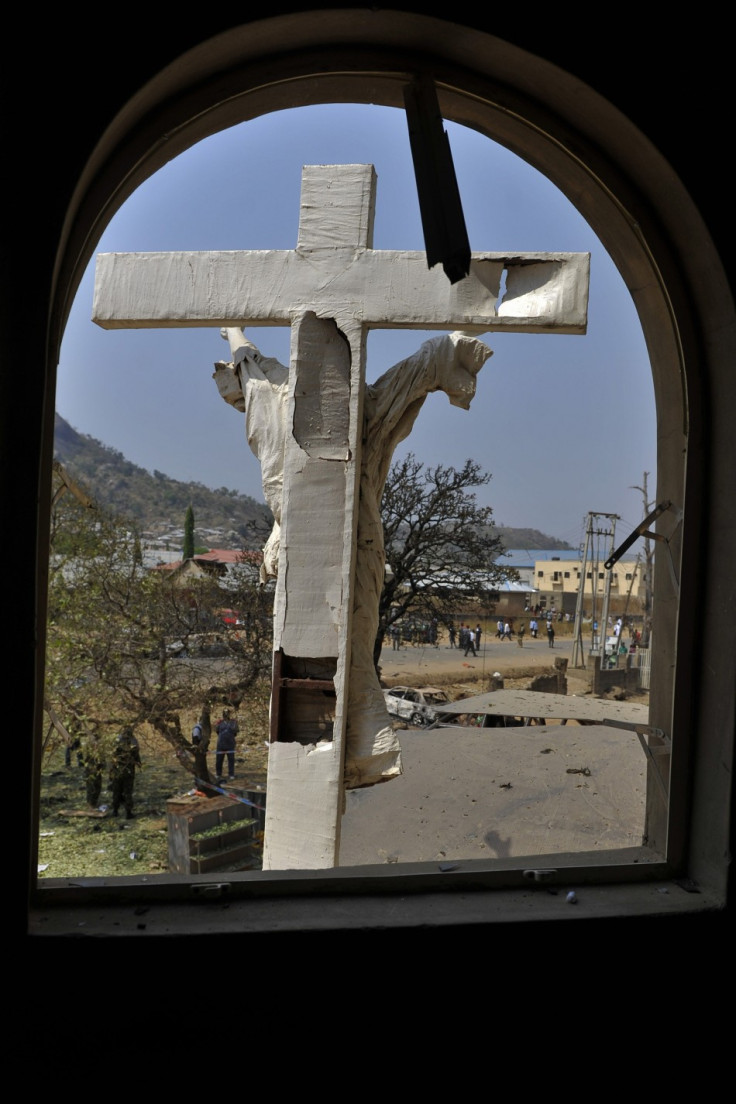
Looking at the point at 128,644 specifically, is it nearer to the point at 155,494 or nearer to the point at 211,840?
the point at 211,840

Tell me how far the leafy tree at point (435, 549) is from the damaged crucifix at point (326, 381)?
8.63 metres

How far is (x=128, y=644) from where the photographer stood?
9.59 meters

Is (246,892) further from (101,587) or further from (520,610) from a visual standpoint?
(520,610)

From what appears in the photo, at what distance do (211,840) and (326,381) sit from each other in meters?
5.11

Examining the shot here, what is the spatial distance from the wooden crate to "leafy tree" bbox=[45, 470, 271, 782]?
1911 millimetres

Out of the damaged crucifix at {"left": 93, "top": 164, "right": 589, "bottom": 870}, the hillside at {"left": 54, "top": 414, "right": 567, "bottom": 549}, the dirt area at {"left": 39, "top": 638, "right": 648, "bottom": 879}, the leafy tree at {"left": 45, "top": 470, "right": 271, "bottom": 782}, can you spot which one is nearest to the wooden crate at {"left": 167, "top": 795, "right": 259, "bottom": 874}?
A: the dirt area at {"left": 39, "top": 638, "right": 648, "bottom": 879}

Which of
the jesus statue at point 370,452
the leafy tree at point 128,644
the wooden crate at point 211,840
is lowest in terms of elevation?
the wooden crate at point 211,840

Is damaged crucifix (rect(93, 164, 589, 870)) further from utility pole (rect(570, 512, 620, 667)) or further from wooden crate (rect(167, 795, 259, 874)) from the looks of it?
utility pole (rect(570, 512, 620, 667))

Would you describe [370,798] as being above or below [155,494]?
below

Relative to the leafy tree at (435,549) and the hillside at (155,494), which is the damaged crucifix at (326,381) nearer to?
the leafy tree at (435,549)

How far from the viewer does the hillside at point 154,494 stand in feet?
76.8

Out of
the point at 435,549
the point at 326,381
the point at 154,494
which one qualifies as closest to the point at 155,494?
the point at 154,494

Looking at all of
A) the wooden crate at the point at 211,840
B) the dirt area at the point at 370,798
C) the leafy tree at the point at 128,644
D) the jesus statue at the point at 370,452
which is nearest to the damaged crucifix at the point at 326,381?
the jesus statue at the point at 370,452

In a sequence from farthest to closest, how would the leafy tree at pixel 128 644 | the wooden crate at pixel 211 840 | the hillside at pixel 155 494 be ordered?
the hillside at pixel 155 494
the leafy tree at pixel 128 644
the wooden crate at pixel 211 840
